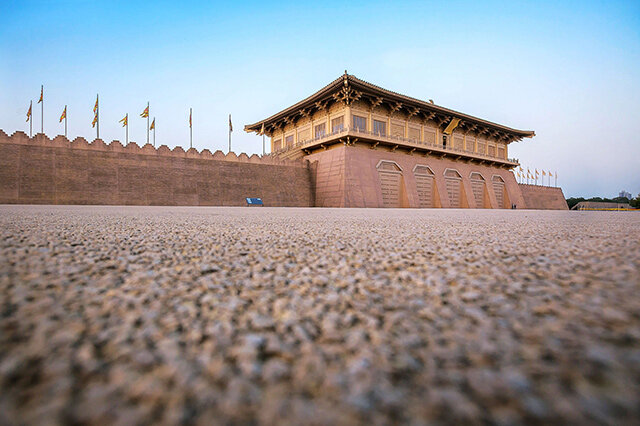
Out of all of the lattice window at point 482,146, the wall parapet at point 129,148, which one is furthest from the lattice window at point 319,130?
the lattice window at point 482,146

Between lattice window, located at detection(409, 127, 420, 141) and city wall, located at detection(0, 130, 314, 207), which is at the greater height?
lattice window, located at detection(409, 127, 420, 141)

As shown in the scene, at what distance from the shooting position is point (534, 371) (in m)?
0.56

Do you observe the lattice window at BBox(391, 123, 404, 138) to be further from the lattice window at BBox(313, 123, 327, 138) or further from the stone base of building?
the lattice window at BBox(313, 123, 327, 138)

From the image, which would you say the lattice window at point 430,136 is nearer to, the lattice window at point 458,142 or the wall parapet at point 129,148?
the lattice window at point 458,142

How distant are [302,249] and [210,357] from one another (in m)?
1.20

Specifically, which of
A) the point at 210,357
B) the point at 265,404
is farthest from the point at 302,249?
the point at 265,404

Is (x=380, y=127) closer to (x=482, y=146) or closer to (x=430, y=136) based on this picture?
(x=430, y=136)

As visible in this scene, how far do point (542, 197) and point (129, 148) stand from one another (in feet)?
111

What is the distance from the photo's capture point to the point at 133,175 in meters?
14.8

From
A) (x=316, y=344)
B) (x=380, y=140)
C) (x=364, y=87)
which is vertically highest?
(x=364, y=87)

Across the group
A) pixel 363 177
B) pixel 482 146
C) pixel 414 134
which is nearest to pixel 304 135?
pixel 363 177

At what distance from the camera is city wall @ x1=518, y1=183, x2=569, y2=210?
28.8 meters

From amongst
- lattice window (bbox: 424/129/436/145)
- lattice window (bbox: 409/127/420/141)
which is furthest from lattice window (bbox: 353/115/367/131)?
lattice window (bbox: 424/129/436/145)

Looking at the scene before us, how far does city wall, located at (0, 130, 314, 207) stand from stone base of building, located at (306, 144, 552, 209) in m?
2.15
